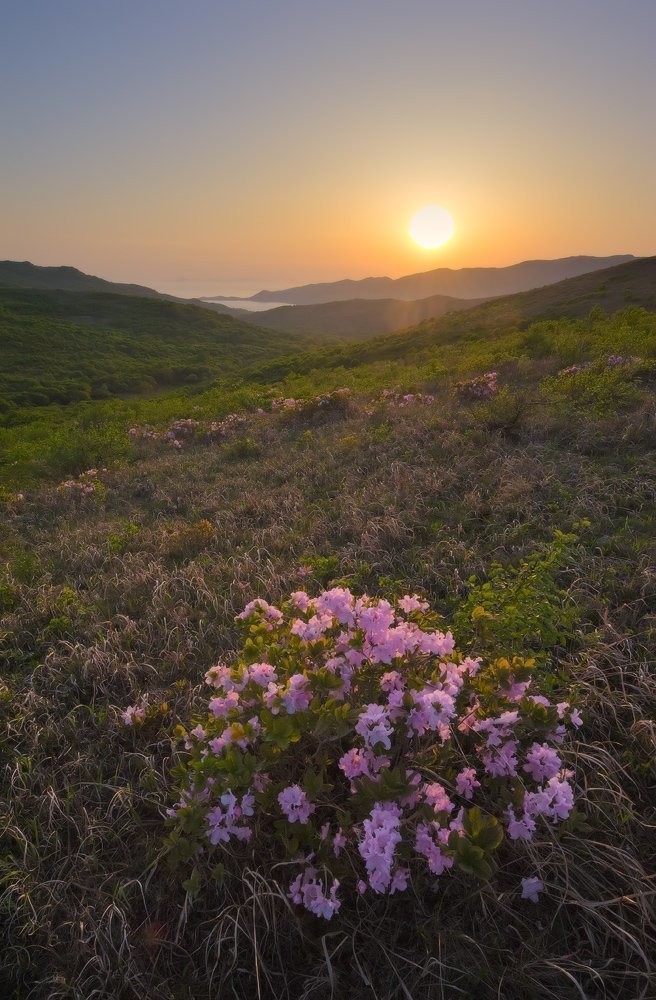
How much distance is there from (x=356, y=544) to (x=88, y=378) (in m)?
35.9

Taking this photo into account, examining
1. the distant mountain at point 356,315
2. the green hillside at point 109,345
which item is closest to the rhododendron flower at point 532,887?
the green hillside at point 109,345

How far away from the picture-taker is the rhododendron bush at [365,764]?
68.7 inches

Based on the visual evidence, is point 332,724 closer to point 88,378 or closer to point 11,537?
→ point 11,537

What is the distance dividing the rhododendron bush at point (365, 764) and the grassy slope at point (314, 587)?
0.21m

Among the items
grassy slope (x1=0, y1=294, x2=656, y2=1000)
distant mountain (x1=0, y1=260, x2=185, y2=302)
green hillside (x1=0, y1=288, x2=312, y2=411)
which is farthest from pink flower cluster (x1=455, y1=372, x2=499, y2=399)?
distant mountain (x1=0, y1=260, x2=185, y2=302)

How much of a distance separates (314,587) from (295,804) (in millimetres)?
2376

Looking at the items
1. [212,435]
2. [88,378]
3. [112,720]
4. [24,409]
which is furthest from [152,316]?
[112,720]

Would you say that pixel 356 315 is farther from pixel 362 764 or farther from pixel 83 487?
pixel 362 764

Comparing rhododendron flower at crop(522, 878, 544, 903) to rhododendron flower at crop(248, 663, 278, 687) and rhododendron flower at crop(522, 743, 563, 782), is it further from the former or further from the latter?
rhododendron flower at crop(248, 663, 278, 687)

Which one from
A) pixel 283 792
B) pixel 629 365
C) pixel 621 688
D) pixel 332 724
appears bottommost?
pixel 621 688

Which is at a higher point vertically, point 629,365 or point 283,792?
→ point 629,365

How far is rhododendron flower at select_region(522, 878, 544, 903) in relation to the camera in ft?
5.75

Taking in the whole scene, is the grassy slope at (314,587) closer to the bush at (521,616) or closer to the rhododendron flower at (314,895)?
the bush at (521,616)

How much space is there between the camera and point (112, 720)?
10.0 feet
